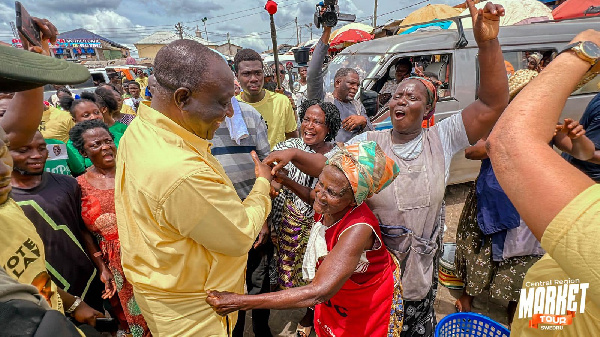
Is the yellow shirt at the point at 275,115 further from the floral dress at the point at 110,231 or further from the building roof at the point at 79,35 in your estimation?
the building roof at the point at 79,35

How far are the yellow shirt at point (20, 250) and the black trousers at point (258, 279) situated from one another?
1.44 meters

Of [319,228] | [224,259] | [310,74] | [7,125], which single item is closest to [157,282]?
[224,259]

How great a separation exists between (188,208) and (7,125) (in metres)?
1.45

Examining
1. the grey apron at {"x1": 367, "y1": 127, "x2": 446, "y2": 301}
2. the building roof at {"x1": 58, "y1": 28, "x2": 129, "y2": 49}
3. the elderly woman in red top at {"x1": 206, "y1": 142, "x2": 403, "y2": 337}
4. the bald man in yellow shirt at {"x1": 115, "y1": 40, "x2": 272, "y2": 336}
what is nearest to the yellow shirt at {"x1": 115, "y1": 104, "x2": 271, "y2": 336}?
the bald man in yellow shirt at {"x1": 115, "y1": 40, "x2": 272, "y2": 336}

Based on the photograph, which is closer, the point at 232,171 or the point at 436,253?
the point at 436,253

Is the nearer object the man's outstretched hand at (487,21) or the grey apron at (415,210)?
the man's outstretched hand at (487,21)

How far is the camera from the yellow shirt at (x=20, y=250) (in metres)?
1.13

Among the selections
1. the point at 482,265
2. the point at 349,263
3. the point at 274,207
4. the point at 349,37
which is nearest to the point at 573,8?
the point at 349,37

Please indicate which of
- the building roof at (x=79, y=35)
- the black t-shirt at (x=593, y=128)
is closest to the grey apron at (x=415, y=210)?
the black t-shirt at (x=593, y=128)

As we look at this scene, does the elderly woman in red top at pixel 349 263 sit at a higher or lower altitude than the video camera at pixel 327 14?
lower

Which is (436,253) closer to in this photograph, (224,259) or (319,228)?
(319,228)

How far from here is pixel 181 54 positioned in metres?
1.16

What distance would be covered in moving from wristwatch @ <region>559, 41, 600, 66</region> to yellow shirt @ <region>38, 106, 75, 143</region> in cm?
452

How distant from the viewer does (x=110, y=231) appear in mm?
2141
